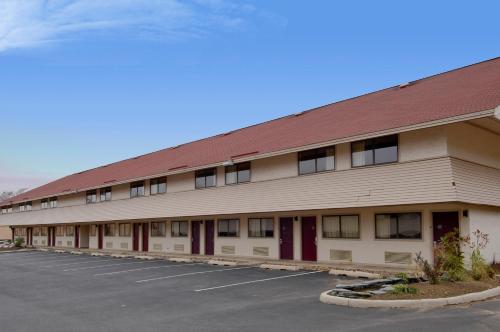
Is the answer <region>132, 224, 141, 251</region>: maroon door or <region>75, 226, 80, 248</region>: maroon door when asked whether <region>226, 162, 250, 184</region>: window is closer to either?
<region>132, 224, 141, 251</region>: maroon door

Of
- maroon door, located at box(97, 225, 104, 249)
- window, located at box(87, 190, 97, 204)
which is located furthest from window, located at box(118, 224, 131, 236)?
maroon door, located at box(97, 225, 104, 249)

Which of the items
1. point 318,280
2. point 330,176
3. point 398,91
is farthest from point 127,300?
point 398,91

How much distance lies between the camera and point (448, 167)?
17.4 metres

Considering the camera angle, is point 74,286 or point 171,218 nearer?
point 74,286

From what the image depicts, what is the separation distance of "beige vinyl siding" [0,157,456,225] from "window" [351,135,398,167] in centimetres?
33

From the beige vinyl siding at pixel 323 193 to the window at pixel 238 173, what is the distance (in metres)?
0.49

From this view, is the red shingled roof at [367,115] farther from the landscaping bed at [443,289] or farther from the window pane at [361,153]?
the landscaping bed at [443,289]

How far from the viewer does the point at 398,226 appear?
67.4 ft

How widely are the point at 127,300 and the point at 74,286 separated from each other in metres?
4.96

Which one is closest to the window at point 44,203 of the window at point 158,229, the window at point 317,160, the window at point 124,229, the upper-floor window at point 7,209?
the upper-floor window at point 7,209

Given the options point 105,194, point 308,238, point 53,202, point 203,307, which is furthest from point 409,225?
point 53,202

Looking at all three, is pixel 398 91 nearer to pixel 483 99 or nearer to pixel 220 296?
pixel 483 99

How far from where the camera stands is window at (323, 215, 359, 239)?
72.5 feet

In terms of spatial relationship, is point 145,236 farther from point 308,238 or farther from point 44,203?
point 44,203
